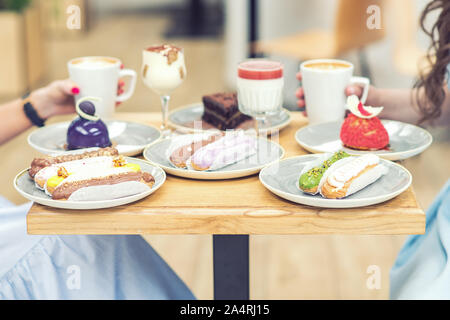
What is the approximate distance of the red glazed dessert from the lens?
1144mm

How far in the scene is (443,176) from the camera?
284 cm

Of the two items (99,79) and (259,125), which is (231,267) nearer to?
(259,125)

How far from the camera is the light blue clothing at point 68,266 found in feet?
3.91

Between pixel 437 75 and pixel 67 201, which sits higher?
pixel 437 75

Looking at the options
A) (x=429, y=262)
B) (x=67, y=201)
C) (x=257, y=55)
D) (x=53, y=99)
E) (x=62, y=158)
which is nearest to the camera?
(x=67, y=201)

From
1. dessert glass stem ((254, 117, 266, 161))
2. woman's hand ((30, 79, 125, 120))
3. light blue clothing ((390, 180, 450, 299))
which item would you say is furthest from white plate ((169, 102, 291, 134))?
light blue clothing ((390, 180, 450, 299))

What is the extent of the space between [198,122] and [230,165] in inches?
11.4

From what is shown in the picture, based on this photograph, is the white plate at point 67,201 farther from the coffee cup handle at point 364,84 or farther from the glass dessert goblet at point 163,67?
the coffee cup handle at point 364,84

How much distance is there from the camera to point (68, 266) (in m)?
1.22

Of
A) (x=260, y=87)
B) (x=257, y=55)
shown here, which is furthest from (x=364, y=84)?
(x=257, y=55)

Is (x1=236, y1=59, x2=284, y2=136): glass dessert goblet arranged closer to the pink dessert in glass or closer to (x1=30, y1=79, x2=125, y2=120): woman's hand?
the pink dessert in glass

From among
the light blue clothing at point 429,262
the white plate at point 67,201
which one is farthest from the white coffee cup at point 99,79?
the light blue clothing at point 429,262

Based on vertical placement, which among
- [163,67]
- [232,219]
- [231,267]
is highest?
[163,67]
